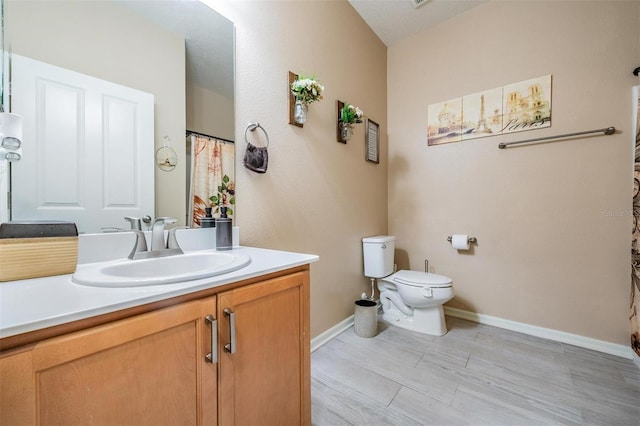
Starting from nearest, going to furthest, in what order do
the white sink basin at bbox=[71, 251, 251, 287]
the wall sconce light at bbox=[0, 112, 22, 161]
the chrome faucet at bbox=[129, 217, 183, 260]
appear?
the white sink basin at bbox=[71, 251, 251, 287] < the wall sconce light at bbox=[0, 112, 22, 161] < the chrome faucet at bbox=[129, 217, 183, 260]

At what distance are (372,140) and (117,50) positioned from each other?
6.25ft

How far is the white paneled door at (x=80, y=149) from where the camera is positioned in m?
0.78

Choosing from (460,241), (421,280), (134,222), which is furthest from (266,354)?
(460,241)

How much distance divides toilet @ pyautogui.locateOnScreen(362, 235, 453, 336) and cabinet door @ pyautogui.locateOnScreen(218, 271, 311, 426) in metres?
1.22

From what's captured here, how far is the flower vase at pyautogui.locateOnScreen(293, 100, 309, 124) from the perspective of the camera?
158cm

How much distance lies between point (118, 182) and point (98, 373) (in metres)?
0.70

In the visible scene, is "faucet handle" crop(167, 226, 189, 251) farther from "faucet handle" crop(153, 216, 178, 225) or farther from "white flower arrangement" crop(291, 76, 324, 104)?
"white flower arrangement" crop(291, 76, 324, 104)

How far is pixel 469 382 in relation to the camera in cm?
138

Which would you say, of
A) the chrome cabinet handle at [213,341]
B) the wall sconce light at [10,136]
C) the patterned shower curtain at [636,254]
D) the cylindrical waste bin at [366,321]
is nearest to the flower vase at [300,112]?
the wall sconce light at [10,136]

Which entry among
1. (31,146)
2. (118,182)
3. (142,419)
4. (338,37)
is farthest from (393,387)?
(338,37)

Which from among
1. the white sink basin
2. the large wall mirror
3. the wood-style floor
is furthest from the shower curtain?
the wood-style floor

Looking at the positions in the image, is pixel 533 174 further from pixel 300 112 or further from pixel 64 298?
pixel 64 298

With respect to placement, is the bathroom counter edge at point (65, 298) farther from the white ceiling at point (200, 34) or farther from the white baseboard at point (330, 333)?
the white baseboard at point (330, 333)

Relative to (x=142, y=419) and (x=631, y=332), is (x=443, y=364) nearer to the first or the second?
(x=631, y=332)
